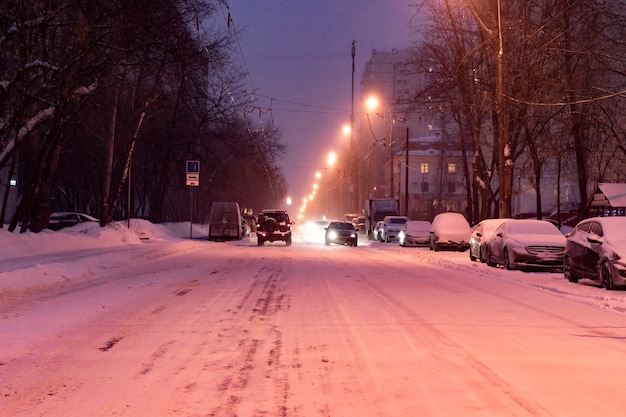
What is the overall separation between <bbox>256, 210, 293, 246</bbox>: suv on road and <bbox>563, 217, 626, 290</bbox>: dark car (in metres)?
21.9

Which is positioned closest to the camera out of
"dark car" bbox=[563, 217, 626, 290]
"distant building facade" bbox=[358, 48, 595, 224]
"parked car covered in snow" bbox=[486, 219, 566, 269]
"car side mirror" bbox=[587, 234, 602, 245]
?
"dark car" bbox=[563, 217, 626, 290]

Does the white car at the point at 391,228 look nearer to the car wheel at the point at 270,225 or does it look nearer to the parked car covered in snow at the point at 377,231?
the parked car covered in snow at the point at 377,231

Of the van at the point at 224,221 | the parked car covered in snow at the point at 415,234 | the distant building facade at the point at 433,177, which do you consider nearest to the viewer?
the parked car covered in snow at the point at 415,234

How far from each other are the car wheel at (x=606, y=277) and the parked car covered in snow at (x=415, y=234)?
882 inches

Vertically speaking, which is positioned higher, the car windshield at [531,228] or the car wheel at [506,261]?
the car windshield at [531,228]

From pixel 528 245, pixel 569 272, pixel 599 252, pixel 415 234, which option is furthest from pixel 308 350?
pixel 415 234

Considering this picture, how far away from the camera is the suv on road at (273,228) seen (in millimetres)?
37906

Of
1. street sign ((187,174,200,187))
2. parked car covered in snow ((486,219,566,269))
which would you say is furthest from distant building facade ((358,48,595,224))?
parked car covered in snow ((486,219,566,269))

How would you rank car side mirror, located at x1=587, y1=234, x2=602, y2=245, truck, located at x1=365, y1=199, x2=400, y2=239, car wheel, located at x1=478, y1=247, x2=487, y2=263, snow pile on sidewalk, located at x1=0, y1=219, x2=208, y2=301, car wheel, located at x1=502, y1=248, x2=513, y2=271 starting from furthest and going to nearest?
truck, located at x1=365, y1=199, x2=400, y2=239
car wheel, located at x1=478, y1=247, x2=487, y2=263
car wheel, located at x1=502, y1=248, x2=513, y2=271
car side mirror, located at x1=587, y1=234, x2=602, y2=245
snow pile on sidewalk, located at x1=0, y1=219, x2=208, y2=301

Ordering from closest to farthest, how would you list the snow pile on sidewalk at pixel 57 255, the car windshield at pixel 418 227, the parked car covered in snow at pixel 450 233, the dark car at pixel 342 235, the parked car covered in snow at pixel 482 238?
the snow pile on sidewalk at pixel 57 255 < the parked car covered in snow at pixel 482 238 < the parked car covered in snow at pixel 450 233 < the car windshield at pixel 418 227 < the dark car at pixel 342 235

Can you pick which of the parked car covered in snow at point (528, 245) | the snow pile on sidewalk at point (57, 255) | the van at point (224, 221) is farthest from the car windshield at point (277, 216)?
the parked car covered in snow at point (528, 245)

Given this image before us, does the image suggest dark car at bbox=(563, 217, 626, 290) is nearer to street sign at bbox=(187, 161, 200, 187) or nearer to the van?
street sign at bbox=(187, 161, 200, 187)

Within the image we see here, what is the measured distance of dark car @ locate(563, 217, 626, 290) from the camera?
14.9m

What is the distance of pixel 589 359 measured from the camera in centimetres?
779
